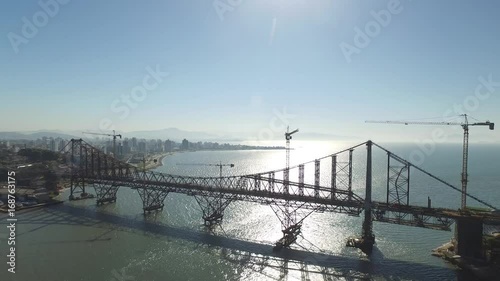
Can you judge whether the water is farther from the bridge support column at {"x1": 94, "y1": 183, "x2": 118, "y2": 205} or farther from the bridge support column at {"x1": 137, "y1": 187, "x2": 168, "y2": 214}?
the bridge support column at {"x1": 94, "y1": 183, "x2": 118, "y2": 205}

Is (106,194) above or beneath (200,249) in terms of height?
above

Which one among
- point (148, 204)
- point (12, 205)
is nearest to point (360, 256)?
point (148, 204)

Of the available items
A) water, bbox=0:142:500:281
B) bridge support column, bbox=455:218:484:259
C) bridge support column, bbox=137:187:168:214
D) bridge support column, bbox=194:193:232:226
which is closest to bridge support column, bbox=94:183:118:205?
water, bbox=0:142:500:281

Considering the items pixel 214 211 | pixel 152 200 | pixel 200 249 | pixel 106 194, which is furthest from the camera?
pixel 106 194

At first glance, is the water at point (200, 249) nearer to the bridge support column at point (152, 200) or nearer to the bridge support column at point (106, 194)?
the bridge support column at point (152, 200)

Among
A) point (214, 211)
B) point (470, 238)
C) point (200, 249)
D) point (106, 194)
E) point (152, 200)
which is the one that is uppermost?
point (470, 238)

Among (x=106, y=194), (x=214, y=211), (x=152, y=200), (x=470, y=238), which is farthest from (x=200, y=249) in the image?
(x=106, y=194)

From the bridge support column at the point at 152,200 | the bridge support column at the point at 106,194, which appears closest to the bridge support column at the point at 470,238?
the bridge support column at the point at 152,200

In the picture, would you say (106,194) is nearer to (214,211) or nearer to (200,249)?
(214,211)
